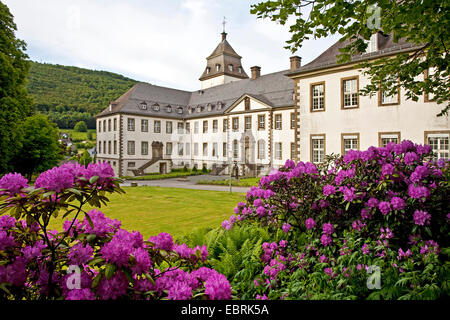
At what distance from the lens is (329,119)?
19375 mm

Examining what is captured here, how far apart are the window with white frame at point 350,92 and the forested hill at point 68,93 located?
209ft

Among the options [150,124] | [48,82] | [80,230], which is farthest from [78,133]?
[80,230]

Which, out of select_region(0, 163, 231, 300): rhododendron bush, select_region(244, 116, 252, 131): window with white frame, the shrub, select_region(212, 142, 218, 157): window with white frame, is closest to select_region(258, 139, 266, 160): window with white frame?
select_region(244, 116, 252, 131): window with white frame

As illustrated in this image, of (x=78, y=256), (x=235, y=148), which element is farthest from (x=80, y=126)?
(x=78, y=256)

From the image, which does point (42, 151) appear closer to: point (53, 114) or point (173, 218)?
point (173, 218)

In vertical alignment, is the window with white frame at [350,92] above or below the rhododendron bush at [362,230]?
above

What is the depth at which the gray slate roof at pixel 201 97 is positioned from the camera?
35312mm

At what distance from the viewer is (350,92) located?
61.1 ft

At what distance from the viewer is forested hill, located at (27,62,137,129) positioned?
66.4m

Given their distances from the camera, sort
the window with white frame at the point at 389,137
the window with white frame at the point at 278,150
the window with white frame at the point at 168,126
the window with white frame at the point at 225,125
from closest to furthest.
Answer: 1. the window with white frame at the point at 389,137
2. the window with white frame at the point at 278,150
3. the window with white frame at the point at 225,125
4. the window with white frame at the point at 168,126

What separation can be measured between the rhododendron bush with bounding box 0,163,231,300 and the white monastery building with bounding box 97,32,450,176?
18.7 meters

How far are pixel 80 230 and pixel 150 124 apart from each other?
42.0 metres

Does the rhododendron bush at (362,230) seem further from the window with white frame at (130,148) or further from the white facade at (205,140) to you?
the window with white frame at (130,148)

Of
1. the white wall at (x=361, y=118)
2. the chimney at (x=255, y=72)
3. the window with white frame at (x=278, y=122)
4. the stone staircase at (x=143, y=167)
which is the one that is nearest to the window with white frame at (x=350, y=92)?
the white wall at (x=361, y=118)
